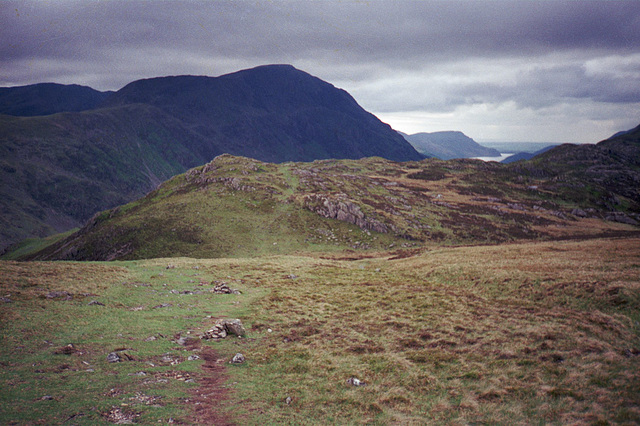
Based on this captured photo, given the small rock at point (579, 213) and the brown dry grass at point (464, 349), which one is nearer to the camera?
the brown dry grass at point (464, 349)

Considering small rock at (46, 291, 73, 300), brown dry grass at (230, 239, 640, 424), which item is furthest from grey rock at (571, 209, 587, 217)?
small rock at (46, 291, 73, 300)

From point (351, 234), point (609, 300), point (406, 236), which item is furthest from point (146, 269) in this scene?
point (406, 236)

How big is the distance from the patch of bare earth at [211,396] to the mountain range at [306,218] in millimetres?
53183

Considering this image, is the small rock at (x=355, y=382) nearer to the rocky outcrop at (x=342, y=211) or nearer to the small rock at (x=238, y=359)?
the small rock at (x=238, y=359)

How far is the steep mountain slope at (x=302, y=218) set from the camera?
78.7m

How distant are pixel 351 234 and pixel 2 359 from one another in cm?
7350

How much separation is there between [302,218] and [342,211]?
39.9 ft

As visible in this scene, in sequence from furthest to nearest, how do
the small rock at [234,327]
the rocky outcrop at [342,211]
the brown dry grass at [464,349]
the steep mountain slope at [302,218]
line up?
1. the rocky outcrop at [342,211]
2. the steep mountain slope at [302,218]
3. the small rock at [234,327]
4. the brown dry grass at [464,349]

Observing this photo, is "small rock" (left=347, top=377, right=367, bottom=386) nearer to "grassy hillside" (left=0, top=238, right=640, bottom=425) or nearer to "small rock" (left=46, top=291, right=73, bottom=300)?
"grassy hillside" (left=0, top=238, right=640, bottom=425)

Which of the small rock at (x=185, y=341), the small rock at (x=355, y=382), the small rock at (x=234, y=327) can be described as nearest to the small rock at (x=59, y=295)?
the small rock at (x=185, y=341)

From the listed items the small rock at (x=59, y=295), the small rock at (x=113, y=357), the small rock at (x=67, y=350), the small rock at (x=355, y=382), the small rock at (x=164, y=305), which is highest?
the small rock at (x=59, y=295)

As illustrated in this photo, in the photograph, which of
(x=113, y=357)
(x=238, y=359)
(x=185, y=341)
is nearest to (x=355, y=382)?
(x=238, y=359)

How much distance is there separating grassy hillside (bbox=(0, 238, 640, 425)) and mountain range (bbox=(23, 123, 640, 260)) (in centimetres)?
4414

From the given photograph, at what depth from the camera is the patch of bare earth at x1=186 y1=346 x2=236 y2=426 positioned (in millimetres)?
13246
